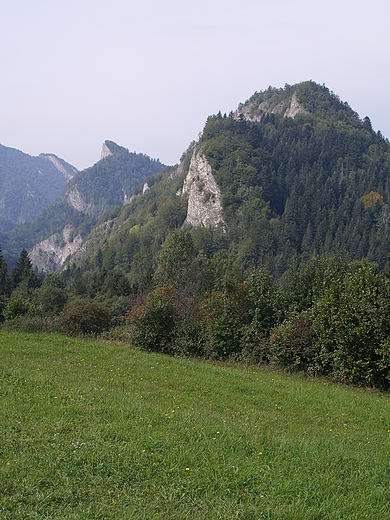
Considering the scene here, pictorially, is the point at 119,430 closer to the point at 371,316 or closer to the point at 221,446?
the point at 221,446

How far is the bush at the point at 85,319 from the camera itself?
22.7m

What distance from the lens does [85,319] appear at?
23.5m

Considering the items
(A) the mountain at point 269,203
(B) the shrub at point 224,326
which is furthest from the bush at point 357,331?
(A) the mountain at point 269,203

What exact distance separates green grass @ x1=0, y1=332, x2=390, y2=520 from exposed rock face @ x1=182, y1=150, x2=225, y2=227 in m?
138

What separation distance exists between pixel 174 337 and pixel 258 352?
423 cm

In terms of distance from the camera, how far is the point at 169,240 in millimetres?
68812

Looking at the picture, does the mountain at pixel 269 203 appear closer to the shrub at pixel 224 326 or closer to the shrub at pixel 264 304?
the shrub at pixel 264 304

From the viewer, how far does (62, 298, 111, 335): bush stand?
22688mm

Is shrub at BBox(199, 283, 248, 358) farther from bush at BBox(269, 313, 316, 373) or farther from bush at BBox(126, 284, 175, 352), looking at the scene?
bush at BBox(269, 313, 316, 373)

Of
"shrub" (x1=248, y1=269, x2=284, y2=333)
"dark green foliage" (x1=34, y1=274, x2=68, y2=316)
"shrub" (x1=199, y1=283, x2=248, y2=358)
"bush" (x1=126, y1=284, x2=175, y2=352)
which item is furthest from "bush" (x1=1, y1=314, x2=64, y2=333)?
"dark green foliage" (x1=34, y1=274, x2=68, y2=316)

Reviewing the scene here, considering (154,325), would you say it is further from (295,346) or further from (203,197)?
(203,197)

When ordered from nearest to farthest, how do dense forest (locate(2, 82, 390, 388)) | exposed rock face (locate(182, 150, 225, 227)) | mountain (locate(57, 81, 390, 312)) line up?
dense forest (locate(2, 82, 390, 388)) → mountain (locate(57, 81, 390, 312)) → exposed rock face (locate(182, 150, 225, 227))

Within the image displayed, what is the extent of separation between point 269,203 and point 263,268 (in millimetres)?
132996

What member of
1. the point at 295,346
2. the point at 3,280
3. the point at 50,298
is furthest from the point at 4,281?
the point at 295,346
